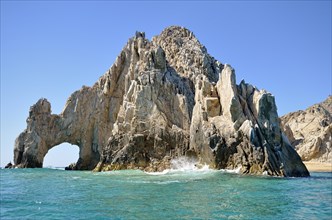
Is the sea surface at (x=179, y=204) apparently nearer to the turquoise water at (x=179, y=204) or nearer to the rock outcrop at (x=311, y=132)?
the turquoise water at (x=179, y=204)

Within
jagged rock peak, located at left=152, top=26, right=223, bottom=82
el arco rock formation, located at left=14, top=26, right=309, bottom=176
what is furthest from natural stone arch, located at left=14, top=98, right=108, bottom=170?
jagged rock peak, located at left=152, top=26, right=223, bottom=82

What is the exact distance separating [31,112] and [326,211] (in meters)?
62.4

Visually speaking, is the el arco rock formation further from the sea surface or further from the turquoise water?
the turquoise water

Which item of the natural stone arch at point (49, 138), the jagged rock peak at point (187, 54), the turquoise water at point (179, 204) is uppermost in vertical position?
the jagged rock peak at point (187, 54)

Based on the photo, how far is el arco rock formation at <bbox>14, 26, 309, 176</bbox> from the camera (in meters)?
39.4

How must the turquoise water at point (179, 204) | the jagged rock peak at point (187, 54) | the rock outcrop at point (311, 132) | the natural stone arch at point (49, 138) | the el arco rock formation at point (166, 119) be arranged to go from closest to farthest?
the turquoise water at point (179, 204), the el arco rock formation at point (166, 119), the jagged rock peak at point (187, 54), the natural stone arch at point (49, 138), the rock outcrop at point (311, 132)

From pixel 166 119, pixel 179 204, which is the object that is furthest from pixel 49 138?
pixel 179 204

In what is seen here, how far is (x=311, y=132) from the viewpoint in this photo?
93312 millimetres

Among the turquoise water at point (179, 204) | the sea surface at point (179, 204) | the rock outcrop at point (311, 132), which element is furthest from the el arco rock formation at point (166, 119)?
the rock outcrop at point (311, 132)

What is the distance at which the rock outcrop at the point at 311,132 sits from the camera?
254 feet

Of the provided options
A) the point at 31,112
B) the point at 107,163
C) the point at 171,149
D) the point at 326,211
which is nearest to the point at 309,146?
the point at 171,149

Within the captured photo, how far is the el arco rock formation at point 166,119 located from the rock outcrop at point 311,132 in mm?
29729

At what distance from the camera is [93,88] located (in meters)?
70.6

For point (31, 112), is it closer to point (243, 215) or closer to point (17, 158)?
point (17, 158)
